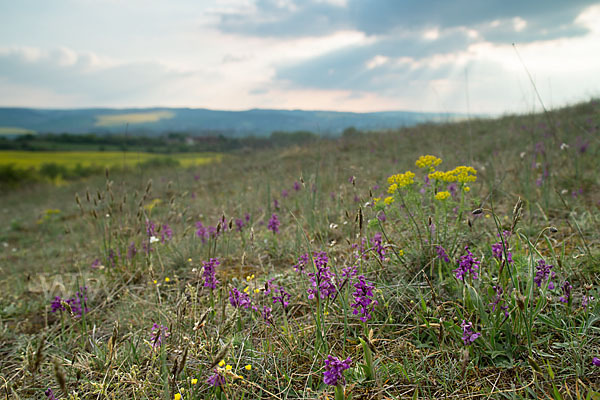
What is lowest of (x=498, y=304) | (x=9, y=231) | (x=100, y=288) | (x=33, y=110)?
(x=9, y=231)

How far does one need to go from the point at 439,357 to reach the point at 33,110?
686 ft

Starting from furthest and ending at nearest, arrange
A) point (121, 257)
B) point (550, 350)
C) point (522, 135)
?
point (522, 135), point (121, 257), point (550, 350)

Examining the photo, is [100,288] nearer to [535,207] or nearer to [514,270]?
[514,270]

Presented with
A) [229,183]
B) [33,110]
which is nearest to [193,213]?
[229,183]

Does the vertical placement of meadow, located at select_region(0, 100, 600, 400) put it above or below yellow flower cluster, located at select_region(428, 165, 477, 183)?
below

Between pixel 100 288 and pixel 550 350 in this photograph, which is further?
pixel 100 288

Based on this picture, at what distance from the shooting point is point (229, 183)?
958cm

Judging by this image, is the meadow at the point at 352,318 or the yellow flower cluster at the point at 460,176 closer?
the meadow at the point at 352,318

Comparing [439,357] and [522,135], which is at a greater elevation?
[522,135]

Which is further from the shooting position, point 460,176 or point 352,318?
point 460,176

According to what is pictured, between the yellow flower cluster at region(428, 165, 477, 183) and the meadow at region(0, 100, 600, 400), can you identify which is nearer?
the meadow at region(0, 100, 600, 400)

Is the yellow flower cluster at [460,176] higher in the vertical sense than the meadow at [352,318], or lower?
higher

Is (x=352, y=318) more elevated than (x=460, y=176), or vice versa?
(x=460, y=176)

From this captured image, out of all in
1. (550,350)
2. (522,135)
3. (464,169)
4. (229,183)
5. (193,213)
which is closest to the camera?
(550,350)
